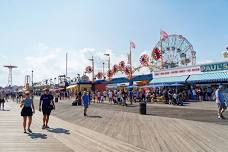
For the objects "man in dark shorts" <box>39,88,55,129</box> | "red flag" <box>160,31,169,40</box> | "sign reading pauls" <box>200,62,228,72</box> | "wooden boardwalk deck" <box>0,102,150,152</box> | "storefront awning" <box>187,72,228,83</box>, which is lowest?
"wooden boardwalk deck" <box>0,102,150,152</box>

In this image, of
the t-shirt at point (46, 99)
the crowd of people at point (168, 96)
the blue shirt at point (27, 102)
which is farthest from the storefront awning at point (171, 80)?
the blue shirt at point (27, 102)

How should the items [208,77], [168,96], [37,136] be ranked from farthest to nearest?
[208,77] < [168,96] < [37,136]

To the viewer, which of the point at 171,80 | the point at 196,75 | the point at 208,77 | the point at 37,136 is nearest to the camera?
the point at 37,136

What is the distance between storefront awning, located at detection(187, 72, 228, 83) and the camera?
3916 cm

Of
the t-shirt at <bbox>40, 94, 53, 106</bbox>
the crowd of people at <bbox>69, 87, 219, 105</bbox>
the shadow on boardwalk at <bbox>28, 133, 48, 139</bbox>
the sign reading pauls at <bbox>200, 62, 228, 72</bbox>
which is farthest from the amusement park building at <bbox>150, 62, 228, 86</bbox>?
the shadow on boardwalk at <bbox>28, 133, 48, 139</bbox>

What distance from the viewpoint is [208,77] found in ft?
137

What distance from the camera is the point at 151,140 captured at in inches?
447

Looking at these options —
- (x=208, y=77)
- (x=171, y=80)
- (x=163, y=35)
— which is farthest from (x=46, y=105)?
(x=163, y=35)

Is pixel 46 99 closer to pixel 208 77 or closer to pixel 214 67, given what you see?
pixel 208 77

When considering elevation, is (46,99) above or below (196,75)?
below

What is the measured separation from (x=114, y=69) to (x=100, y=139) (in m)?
69.5

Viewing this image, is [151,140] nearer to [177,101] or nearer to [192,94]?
[177,101]

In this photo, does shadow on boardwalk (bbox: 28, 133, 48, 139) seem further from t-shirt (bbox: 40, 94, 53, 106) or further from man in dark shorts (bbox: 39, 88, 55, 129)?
t-shirt (bbox: 40, 94, 53, 106)

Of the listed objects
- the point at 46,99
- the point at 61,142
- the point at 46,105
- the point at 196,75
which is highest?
the point at 196,75
